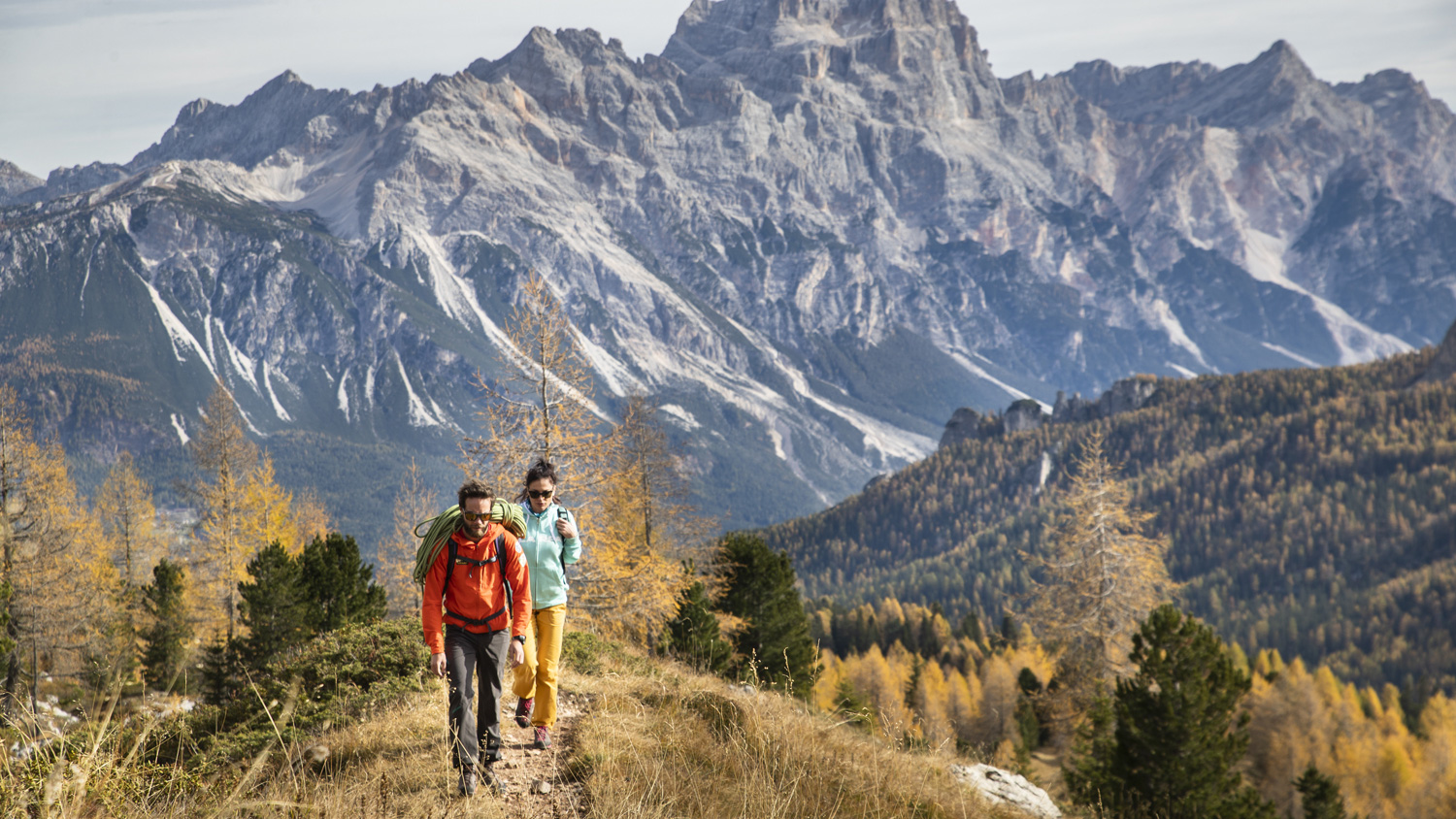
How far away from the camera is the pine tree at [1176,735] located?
19.1 metres

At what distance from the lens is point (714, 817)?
5.42 meters

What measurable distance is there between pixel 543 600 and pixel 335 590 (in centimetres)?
1846

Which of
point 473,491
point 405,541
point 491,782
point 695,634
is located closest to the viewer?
point 491,782

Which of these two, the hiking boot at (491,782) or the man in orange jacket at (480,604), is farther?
the man in orange jacket at (480,604)

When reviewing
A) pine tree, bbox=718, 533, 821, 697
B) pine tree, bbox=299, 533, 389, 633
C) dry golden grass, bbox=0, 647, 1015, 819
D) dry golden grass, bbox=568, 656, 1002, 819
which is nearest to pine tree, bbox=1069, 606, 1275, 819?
pine tree, bbox=718, 533, 821, 697

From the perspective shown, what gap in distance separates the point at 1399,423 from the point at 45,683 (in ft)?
755

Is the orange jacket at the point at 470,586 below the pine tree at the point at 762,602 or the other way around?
the other way around

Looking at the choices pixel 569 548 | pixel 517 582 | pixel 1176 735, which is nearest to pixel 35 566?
pixel 569 548

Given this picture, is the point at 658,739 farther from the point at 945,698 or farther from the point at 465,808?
the point at 945,698

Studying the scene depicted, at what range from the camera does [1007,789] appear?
1023 centimetres

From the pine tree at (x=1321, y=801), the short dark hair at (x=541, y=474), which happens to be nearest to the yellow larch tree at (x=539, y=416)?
the short dark hair at (x=541, y=474)

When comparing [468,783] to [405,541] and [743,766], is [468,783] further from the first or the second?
[405,541]

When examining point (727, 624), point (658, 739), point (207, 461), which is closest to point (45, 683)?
point (207, 461)

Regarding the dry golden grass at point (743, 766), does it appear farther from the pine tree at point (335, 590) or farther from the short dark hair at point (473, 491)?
A: the pine tree at point (335, 590)
